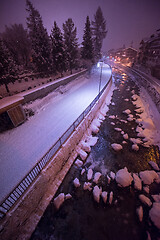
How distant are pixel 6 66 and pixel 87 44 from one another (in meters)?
19.9

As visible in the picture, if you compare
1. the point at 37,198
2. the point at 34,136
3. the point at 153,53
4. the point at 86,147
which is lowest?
→ the point at 86,147

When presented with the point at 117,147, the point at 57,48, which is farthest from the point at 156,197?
the point at 57,48

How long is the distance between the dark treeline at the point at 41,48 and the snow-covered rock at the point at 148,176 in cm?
1696

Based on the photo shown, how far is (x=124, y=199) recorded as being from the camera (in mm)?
5844

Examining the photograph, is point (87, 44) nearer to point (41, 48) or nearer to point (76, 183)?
point (41, 48)

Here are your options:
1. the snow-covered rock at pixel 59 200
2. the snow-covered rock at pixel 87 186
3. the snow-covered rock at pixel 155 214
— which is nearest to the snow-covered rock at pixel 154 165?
the snow-covered rock at pixel 155 214

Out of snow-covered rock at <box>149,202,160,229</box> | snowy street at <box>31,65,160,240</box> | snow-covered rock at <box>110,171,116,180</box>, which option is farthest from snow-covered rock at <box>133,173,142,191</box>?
snow-covered rock at <box>110,171,116,180</box>

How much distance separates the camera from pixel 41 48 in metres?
16.7

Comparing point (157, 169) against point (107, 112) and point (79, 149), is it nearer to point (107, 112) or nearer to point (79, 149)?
point (79, 149)

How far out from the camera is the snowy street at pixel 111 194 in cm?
483

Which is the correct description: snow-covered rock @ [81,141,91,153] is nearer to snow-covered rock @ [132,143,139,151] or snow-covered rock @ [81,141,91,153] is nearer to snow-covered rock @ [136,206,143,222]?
snow-covered rock @ [132,143,139,151]

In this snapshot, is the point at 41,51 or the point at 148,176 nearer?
the point at 148,176

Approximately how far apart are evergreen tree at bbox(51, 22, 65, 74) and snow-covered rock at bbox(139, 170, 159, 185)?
19.6 meters

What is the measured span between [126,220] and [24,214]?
5.32 meters
